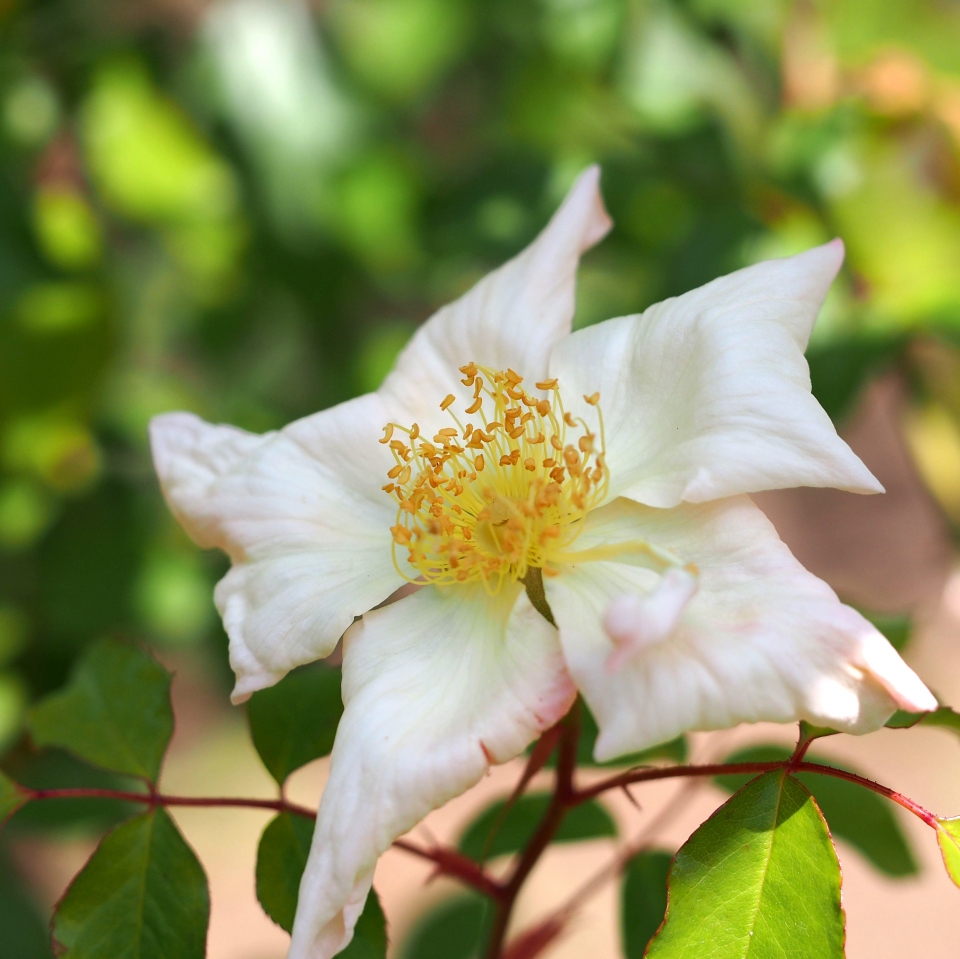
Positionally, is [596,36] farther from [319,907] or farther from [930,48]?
[319,907]

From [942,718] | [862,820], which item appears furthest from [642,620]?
[862,820]

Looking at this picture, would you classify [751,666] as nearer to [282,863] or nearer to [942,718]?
[942,718]

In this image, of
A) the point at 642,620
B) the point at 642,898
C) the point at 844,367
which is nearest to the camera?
the point at 642,620

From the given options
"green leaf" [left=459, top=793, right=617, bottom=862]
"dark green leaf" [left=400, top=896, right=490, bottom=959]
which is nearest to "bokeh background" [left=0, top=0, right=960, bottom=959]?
"dark green leaf" [left=400, top=896, right=490, bottom=959]

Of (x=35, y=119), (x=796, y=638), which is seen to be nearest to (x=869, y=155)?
Result: (x=796, y=638)

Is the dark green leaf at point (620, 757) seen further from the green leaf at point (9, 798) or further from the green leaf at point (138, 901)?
the green leaf at point (9, 798)

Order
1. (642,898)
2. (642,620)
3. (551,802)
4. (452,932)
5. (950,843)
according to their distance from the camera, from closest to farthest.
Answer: (642,620) < (950,843) < (551,802) < (642,898) < (452,932)
